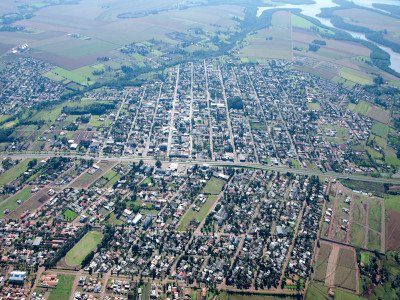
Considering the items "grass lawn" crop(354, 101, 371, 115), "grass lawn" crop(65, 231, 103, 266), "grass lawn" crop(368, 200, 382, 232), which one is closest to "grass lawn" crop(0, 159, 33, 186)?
"grass lawn" crop(65, 231, 103, 266)

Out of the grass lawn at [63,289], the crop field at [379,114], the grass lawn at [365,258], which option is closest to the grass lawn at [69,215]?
the grass lawn at [63,289]

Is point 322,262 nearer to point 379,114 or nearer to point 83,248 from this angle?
point 83,248

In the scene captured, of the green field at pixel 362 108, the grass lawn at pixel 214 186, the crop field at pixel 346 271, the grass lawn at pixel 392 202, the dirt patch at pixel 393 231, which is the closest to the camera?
the crop field at pixel 346 271

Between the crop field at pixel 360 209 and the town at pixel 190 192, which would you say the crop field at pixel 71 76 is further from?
the crop field at pixel 360 209

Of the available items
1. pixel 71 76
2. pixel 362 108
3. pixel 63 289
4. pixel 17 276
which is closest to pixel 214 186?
pixel 63 289

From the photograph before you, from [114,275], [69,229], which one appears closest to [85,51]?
[69,229]
